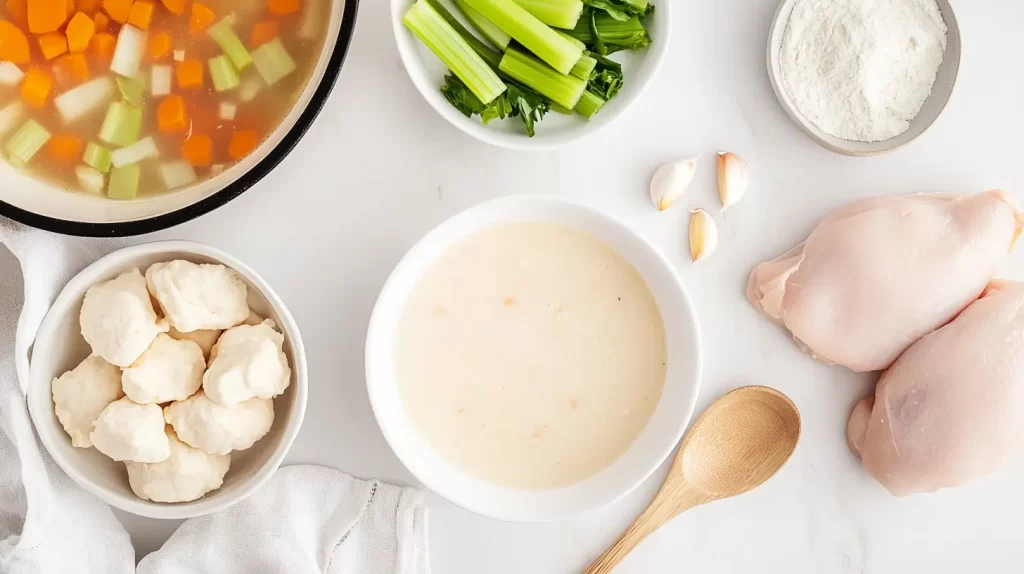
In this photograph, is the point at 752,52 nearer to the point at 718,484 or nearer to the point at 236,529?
the point at 718,484

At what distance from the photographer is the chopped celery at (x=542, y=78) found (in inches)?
55.8

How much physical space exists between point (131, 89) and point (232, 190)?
301 millimetres

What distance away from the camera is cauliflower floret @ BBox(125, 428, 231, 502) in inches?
54.0

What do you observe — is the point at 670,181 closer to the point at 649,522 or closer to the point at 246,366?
the point at 649,522

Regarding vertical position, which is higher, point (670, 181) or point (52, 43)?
point (52, 43)

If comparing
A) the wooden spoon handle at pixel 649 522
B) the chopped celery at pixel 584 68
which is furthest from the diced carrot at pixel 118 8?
the wooden spoon handle at pixel 649 522

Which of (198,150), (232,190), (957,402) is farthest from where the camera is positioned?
(957,402)

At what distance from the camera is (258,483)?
1.39 metres

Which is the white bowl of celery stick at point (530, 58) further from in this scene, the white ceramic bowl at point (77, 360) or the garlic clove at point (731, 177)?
the white ceramic bowl at point (77, 360)

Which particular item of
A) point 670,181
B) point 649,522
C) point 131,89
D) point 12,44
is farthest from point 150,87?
point 649,522

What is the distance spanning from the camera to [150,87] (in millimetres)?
1392

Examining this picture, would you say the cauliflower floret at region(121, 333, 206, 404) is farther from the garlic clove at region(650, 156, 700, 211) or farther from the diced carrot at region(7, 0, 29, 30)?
the garlic clove at region(650, 156, 700, 211)

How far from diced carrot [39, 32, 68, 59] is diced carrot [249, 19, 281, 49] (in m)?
0.32

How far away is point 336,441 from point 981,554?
145cm
